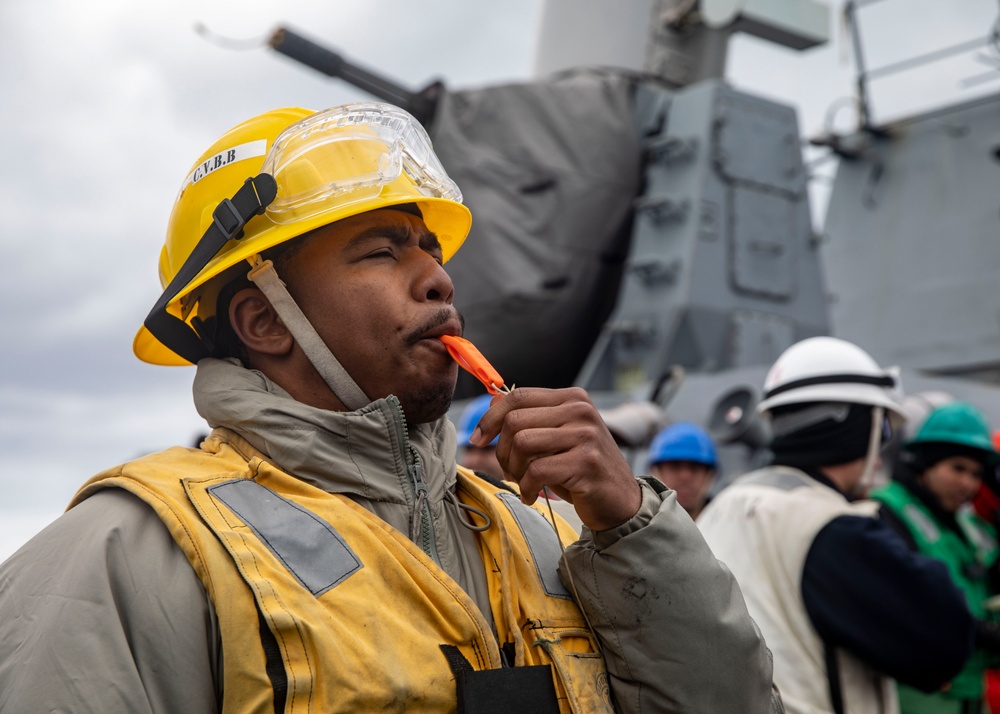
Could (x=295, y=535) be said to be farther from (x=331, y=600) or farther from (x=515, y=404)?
(x=515, y=404)

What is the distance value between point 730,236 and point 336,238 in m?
5.59

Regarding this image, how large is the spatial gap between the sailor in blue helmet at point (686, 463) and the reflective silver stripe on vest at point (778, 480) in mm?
1804

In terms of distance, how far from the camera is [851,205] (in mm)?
9586

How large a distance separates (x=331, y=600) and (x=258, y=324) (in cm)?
58

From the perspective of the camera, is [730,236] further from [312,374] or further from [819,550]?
[312,374]

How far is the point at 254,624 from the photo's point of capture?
1369mm

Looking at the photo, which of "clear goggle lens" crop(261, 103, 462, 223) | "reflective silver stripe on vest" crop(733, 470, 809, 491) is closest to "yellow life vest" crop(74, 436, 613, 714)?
"clear goggle lens" crop(261, 103, 462, 223)

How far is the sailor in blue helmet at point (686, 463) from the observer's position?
4910 millimetres

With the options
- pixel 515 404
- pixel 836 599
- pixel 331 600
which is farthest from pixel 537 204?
pixel 331 600

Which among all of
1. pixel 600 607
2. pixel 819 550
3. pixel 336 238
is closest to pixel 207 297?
pixel 336 238

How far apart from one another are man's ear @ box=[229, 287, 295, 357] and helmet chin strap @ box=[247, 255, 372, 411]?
0.03 m

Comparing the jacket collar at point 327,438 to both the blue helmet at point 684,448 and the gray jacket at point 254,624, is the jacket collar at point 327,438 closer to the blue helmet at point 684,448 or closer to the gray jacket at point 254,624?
the gray jacket at point 254,624

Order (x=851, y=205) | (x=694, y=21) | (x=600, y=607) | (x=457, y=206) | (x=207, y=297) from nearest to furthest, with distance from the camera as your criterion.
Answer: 1. (x=600, y=607)
2. (x=207, y=297)
3. (x=457, y=206)
4. (x=694, y=21)
5. (x=851, y=205)

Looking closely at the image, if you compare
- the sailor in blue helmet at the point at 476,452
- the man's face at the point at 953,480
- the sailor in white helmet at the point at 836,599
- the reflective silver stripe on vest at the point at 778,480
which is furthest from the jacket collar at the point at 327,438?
the man's face at the point at 953,480
